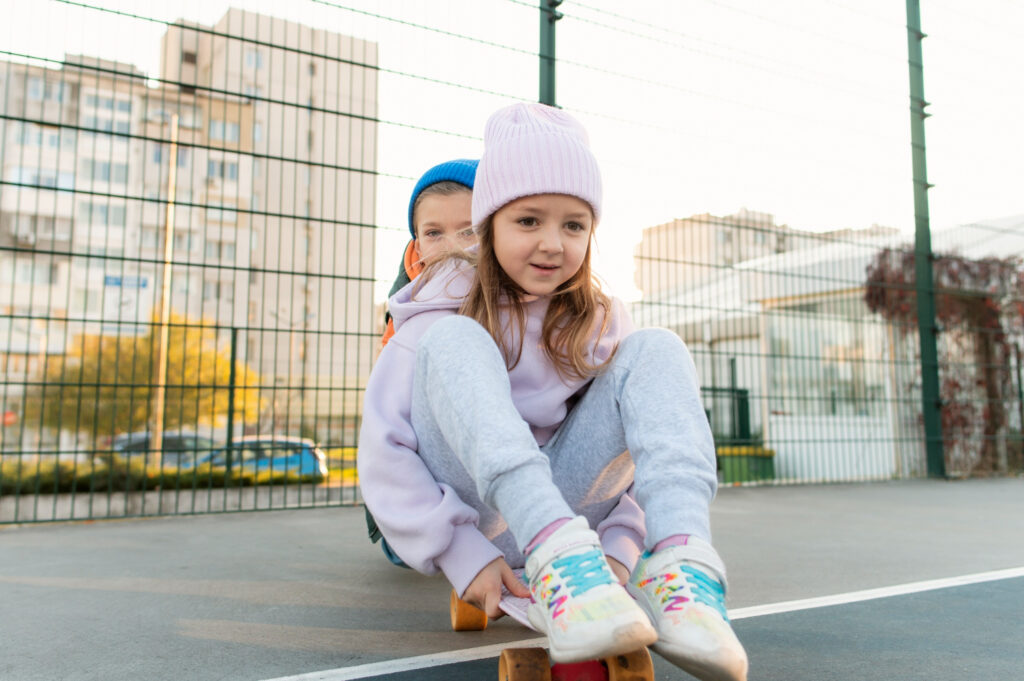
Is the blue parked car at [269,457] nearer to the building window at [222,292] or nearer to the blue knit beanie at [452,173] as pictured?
the building window at [222,292]

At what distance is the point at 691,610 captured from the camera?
80 cm

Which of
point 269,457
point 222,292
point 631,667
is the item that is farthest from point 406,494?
point 222,292

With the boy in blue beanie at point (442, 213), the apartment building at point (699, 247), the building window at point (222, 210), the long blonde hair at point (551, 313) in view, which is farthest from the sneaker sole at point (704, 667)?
the apartment building at point (699, 247)

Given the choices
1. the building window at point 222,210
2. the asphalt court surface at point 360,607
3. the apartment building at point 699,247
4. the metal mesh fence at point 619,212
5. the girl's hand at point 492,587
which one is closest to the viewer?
the girl's hand at point 492,587

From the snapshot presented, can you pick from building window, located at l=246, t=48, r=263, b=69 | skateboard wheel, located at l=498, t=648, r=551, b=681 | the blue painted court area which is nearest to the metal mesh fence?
building window, located at l=246, t=48, r=263, b=69

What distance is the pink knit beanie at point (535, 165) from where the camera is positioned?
1159 millimetres

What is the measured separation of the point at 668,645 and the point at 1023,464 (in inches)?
264

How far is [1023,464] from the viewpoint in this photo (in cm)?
613

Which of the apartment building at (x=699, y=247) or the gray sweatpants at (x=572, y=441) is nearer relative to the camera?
the gray sweatpants at (x=572, y=441)

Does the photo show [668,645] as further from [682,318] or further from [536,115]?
[682,318]

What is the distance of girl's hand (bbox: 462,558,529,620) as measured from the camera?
999 millimetres

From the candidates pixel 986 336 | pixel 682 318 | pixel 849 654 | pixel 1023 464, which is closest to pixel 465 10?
pixel 682 318

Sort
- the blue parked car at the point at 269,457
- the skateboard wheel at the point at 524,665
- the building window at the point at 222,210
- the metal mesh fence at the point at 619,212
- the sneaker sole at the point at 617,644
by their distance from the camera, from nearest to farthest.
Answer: the sneaker sole at the point at 617,644 → the skateboard wheel at the point at 524,665 → the building window at the point at 222,210 → the metal mesh fence at the point at 619,212 → the blue parked car at the point at 269,457

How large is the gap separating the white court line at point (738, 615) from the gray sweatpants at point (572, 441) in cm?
16
